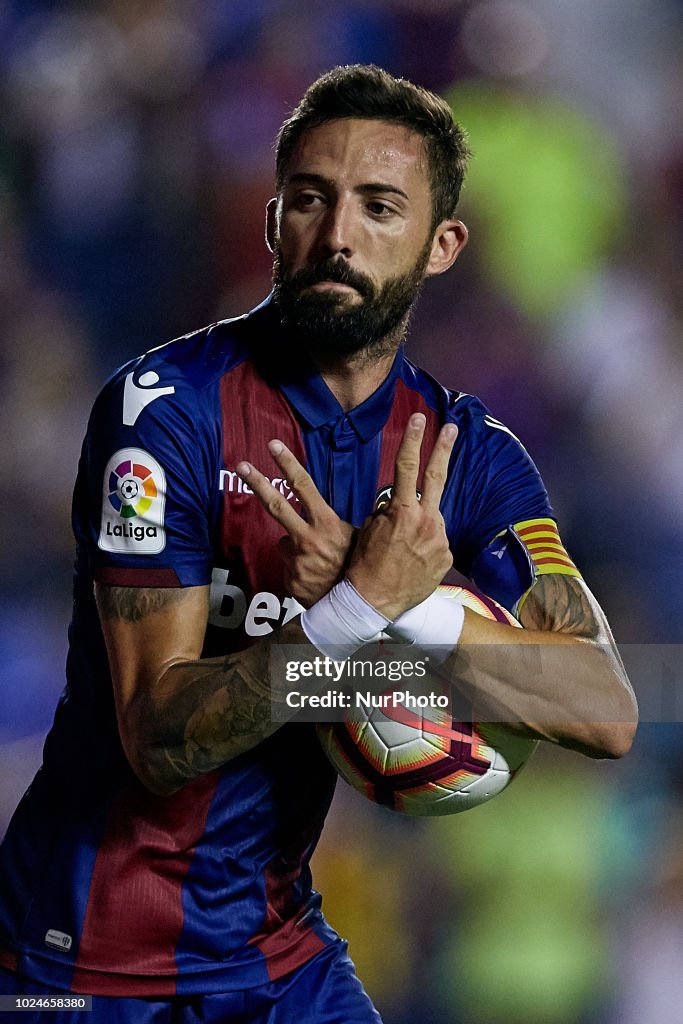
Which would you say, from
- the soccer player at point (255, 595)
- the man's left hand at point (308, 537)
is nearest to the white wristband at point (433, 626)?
the soccer player at point (255, 595)

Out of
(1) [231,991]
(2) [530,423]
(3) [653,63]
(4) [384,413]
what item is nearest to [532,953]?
(2) [530,423]

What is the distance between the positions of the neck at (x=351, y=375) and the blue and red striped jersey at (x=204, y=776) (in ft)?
0.07

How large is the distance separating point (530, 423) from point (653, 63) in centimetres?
119

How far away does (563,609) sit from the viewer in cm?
215

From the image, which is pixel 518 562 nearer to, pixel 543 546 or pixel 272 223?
pixel 543 546

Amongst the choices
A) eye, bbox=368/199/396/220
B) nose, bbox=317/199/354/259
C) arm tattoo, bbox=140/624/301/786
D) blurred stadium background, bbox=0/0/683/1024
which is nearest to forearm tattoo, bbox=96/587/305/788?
arm tattoo, bbox=140/624/301/786

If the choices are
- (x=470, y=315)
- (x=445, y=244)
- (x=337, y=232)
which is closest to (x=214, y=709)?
(x=337, y=232)

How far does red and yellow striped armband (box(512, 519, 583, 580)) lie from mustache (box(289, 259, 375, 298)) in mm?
495

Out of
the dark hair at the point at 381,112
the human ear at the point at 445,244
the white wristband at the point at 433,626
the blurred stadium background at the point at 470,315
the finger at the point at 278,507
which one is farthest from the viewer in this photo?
the blurred stadium background at the point at 470,315

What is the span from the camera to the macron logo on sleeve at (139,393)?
1987mm

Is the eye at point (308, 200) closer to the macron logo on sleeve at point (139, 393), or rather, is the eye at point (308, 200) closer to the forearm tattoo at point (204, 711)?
the macron logo on sleeve at point (139, 393)

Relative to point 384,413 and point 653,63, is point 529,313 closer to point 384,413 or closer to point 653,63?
point 653,63

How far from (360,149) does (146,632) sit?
0.86 m

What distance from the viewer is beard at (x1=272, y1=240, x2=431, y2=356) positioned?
2.06 m
